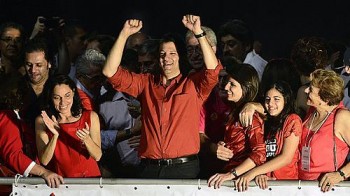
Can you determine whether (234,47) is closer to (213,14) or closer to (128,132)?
(213,14)

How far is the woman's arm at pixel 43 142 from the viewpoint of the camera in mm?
7097

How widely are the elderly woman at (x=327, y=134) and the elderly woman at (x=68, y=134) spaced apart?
5.01 feet

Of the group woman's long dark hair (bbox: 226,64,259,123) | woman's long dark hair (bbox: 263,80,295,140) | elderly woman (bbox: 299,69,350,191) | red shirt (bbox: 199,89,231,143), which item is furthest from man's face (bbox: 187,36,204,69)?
elderly woman (bbox: 299,69,350,191)

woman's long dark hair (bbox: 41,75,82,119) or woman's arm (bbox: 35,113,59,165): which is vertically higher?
woman's long dark hair (bbox: 41,75,82,119)

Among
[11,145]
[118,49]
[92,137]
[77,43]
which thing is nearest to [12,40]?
[77,43]

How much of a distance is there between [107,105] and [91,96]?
18 centimetres

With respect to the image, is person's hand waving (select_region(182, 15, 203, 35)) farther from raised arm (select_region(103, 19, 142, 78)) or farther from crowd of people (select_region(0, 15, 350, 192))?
raised arm (select_region(103, 19, 142, 78))

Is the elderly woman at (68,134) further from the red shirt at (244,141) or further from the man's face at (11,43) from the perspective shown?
the man's face at (11,43)

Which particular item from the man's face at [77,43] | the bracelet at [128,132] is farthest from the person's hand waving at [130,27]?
the man's face at [77,43]

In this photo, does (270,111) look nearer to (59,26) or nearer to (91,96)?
(91,96)

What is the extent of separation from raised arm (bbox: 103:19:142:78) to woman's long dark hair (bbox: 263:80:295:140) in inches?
43.8

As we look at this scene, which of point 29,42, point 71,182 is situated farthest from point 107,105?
point 71,182

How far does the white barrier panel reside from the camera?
6738 mm

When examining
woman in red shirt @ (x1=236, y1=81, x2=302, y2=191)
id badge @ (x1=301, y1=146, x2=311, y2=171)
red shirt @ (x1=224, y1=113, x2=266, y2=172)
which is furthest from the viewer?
red shirt @ (x1=224, y1=113, x2=266, y2=172)
